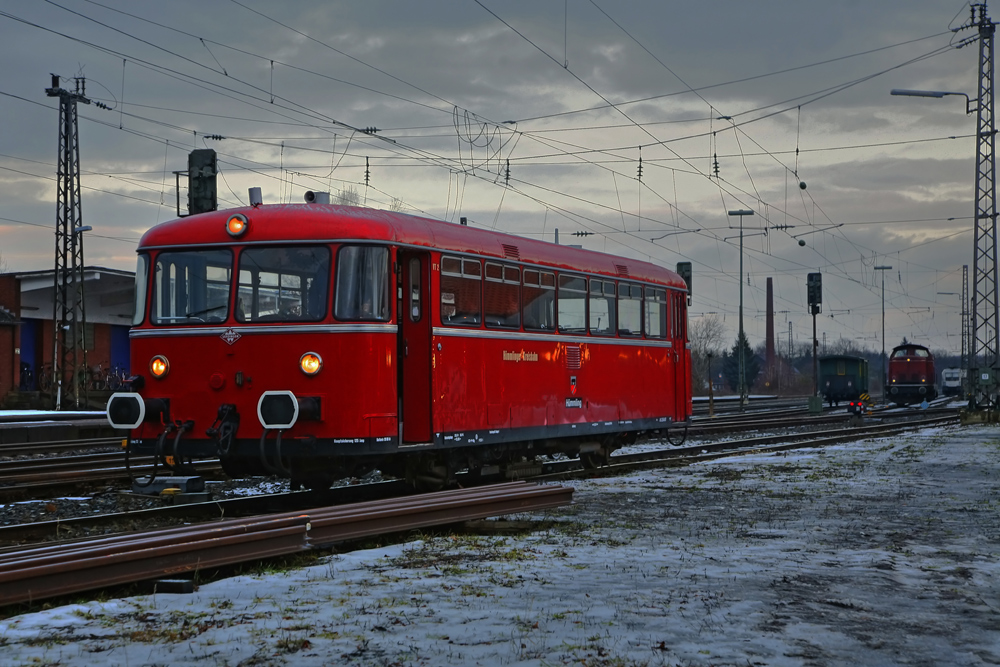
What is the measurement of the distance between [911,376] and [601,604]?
57.9 m

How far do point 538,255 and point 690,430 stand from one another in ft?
47.5

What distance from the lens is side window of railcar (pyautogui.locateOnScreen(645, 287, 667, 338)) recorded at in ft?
59.2

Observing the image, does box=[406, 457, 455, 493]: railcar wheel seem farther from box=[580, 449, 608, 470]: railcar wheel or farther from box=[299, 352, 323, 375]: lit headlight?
box=[580, 449, 608, 470]: railcar wheel

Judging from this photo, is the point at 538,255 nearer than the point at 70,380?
Yes

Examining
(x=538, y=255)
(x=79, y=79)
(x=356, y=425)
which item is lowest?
(x=356, y=425)

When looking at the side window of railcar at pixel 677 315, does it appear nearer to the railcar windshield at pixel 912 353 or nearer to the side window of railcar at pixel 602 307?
the side window of railcar at pixel 602 307

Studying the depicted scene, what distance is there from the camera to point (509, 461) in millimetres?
15594

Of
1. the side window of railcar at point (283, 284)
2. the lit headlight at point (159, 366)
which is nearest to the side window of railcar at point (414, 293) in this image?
the side window of railcar at point (283, 284)

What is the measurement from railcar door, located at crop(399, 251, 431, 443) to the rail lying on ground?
1.87 meters

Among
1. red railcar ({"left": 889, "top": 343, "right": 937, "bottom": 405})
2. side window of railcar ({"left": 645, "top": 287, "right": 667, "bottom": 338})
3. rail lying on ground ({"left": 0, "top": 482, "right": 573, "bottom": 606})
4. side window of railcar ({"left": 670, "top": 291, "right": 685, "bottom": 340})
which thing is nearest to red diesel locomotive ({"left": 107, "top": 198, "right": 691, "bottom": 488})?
rail lying on ground ({"left": 0, "top": 482, "right": 573, "bottom": 606})

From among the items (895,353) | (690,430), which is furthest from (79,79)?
(895,353)

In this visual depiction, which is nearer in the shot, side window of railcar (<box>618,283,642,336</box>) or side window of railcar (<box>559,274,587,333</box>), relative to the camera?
side window of railcar (<box>559,274,587,333</box>)

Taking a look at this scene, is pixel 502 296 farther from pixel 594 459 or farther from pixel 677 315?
pixel 677 315

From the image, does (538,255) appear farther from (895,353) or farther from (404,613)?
(895,353)
